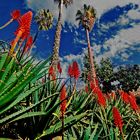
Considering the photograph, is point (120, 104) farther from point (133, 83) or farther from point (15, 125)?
point (133, 83)

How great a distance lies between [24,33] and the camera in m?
3.01

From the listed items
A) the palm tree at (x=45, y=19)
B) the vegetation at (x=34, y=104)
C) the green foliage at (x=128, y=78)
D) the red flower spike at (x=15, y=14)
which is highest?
the green foliage at (x=128, y=78)

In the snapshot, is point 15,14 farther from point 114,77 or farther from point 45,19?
point 114,77

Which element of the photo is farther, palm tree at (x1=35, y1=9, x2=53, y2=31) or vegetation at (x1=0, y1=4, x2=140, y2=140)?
palm tree at (x1=35, y1=9, x2=53, y2=31)

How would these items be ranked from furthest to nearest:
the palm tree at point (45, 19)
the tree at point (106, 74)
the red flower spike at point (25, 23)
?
the tree at point (106, 74) < the palm tree at point (45, 19) < the red flower spike at point (25, 23)

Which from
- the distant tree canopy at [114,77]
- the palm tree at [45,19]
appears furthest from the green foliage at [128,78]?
the palm tree at [45,19]

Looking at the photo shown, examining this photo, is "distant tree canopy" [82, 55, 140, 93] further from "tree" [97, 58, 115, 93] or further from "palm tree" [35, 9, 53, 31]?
"palm tree" [35, 9, 53, 31]

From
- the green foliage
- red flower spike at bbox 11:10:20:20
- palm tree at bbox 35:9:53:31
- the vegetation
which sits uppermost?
the green foliage

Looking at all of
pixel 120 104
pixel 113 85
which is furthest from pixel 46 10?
pixel 113 85

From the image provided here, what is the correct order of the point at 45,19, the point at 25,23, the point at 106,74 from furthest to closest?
the point at 106,74
the point at 45,19
the point at 25,23

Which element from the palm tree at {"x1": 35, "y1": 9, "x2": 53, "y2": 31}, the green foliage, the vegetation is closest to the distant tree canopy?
the green foliage

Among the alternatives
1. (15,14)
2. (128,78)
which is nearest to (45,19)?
(15,14)

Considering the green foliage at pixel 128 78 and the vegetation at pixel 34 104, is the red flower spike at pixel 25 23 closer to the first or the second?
the vegetation at pixel 34 104

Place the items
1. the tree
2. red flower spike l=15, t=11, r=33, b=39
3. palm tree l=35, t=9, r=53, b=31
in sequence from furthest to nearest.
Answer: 1. the tree
2. palm tree l=35, t=9, r=53, b=31
3. red flower spike l=15, t=11, r=33, b=39
